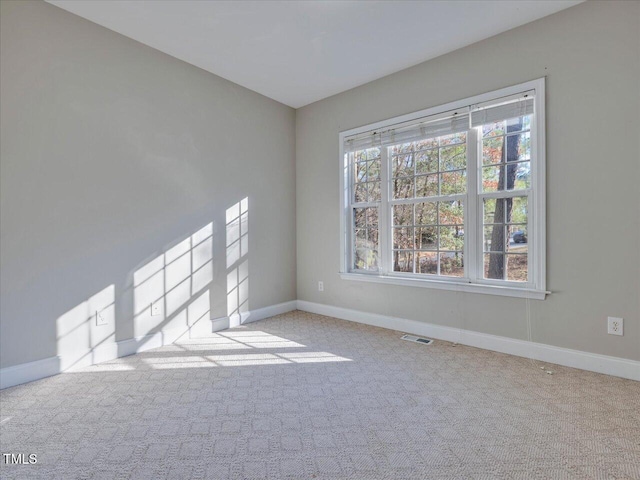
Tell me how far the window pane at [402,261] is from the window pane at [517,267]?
96cm

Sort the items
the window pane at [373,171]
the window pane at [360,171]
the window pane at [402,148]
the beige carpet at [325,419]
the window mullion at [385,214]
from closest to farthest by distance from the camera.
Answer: the beige carpet at [325,419] → the window pane at [402,148] → the window mullion at [385,214] → the window pane at [373,171] → the window pane at [360,171]

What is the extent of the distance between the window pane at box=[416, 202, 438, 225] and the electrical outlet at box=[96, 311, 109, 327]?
3087 mm

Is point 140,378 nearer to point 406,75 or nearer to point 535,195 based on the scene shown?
point 535,195

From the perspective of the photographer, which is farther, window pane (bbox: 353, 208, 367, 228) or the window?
window pane (bbox: 353, 208, 367, 228)

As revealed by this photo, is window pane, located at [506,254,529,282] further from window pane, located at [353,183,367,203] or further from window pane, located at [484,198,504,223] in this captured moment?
window pane, located at [353,183,367,203]

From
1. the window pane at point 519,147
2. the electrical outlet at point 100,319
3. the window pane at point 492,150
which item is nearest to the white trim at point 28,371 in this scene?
the electrical outlet at point 100,319

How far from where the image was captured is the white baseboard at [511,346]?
2404mm

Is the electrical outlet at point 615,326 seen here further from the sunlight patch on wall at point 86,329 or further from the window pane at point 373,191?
the sunlight patch on wall at point 86,329

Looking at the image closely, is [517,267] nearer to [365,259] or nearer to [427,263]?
[427,263]

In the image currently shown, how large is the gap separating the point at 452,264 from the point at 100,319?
10.6 ft

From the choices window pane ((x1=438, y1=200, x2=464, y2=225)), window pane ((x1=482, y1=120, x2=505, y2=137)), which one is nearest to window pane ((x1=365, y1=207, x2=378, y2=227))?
window pane ((x1=438, y1=200, x2=464, y2=225))

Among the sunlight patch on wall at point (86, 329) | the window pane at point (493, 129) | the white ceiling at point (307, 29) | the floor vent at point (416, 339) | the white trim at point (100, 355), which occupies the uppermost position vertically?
the white ceiling at point (307, 29)

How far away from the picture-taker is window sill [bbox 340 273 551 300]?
9.02 ft

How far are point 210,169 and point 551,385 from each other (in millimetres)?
3551
